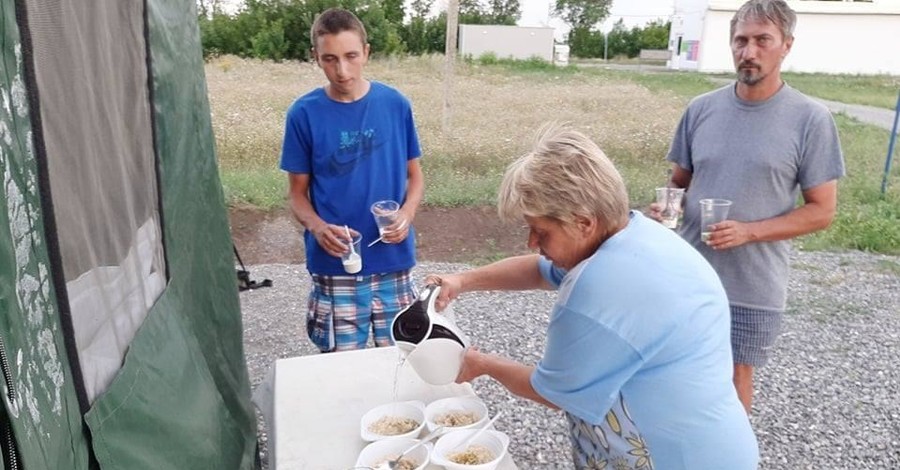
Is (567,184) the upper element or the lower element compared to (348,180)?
upper

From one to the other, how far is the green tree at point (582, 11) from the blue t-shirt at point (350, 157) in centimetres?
5405

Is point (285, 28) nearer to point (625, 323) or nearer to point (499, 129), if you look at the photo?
point (499, 129)

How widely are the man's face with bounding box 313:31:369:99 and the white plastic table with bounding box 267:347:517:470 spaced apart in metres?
1.04

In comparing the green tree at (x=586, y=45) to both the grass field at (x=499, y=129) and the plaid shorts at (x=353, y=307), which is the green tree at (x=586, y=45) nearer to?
the grass field at (x=499, y=129)

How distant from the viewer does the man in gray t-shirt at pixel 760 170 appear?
2.41m

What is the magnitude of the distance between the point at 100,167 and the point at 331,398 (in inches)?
36.7

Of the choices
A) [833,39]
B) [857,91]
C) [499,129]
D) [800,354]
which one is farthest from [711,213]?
[833,39]

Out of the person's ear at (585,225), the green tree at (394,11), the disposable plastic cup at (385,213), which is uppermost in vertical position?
the green tree at (394,11)

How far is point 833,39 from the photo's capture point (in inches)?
1378

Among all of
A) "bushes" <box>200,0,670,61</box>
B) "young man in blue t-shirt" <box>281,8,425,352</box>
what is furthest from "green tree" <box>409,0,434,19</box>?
"young man in blue t-shirt" <box>281,8,425,352</box>

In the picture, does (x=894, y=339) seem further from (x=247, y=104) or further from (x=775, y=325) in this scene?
(x=247, y=104)

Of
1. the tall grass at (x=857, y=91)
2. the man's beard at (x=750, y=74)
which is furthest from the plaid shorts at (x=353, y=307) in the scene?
the tall grass at (x=857, y=91)

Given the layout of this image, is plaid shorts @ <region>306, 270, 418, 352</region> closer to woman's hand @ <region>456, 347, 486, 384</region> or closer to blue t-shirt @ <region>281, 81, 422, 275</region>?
blue t-shirt @ <region>281, 81, 422, 275</region>

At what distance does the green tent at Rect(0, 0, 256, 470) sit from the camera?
1268 millimetres
